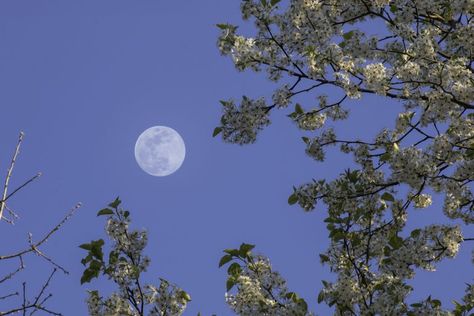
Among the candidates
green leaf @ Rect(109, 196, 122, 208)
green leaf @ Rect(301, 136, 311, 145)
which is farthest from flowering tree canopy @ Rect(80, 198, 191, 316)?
green leaf @ Rect(301, 136, 311, 145)

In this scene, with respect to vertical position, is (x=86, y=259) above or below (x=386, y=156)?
below

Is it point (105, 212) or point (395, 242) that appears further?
point (395, 242)

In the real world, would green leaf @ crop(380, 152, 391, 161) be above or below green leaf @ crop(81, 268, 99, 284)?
above

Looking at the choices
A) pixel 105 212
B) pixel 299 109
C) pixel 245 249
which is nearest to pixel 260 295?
pixel 245 249

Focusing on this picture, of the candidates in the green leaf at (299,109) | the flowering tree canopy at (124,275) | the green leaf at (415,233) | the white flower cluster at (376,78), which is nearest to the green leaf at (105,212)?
the flowering tree canopy at (124,275)

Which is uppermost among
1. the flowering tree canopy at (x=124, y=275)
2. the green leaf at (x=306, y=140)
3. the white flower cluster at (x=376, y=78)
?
the green leaf at (x=306, y=140)

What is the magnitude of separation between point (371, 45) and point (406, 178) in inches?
95.5

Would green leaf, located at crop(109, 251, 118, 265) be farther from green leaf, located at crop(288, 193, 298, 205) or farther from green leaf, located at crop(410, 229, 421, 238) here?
green leaf, located at crop(410, 229, 421, 238)

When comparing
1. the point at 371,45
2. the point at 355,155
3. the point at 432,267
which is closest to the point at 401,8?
the point at 371,45

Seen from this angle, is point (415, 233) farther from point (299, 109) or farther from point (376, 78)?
point (299, 109)

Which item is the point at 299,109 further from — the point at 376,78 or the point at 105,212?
the point at 105,212

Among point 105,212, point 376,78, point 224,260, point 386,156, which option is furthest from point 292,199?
point 105,212

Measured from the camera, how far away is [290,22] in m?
8.98

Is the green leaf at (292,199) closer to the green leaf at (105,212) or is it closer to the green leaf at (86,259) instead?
the green leaf at (105,212)
